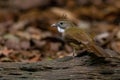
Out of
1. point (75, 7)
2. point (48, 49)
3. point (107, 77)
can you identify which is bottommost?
point (107, 77)

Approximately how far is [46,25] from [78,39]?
4.30m

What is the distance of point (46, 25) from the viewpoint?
33.9 feet

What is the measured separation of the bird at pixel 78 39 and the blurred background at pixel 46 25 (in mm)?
1112

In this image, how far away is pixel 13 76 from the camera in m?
5.66

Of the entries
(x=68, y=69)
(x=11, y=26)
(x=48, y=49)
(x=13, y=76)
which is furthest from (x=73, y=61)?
(x=11, y=26)

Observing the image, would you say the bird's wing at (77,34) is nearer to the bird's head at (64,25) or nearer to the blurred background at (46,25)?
the bird's head at (64,25)

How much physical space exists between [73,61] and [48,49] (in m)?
2.52

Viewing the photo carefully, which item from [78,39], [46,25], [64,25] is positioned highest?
[46,25]

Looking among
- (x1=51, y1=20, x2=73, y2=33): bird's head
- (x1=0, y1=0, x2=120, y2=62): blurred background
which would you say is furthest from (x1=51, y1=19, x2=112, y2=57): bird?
(x1=0, y1=0, x2=120, y2=62): blurred background

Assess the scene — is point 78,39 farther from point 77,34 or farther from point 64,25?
point 64,25

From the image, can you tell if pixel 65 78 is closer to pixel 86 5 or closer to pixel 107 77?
pixel 107 77

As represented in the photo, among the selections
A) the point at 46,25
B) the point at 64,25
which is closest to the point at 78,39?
the point at 64,25

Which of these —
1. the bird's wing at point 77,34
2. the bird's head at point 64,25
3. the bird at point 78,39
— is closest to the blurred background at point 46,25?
the bird's head at point 64,25

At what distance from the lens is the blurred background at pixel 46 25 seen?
8.27 m
